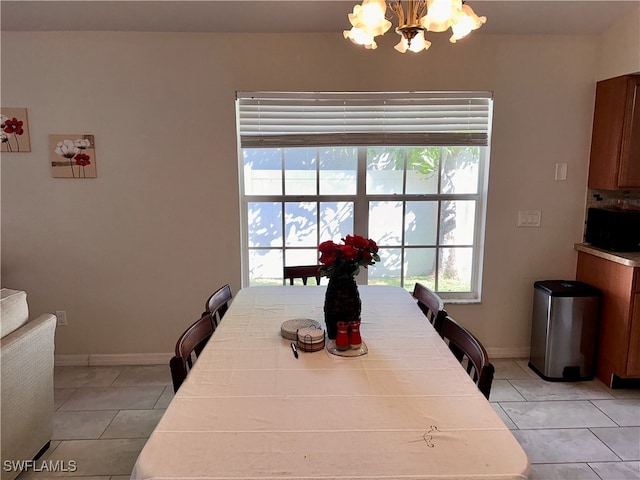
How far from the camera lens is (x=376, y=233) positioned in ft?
10.3

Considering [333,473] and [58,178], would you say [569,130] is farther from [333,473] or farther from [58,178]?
[58,178]

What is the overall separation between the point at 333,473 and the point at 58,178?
2.80m

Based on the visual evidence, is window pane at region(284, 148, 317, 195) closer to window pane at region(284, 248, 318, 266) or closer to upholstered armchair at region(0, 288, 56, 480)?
window pane at region(284, 248, 318, 266)

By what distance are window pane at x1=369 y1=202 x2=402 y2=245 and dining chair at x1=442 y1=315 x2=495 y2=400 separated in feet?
4.86

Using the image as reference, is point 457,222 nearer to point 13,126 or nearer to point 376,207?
point 376,207

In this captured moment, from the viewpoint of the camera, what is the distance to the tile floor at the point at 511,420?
205cm

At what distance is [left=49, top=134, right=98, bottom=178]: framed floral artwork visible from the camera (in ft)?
9.41

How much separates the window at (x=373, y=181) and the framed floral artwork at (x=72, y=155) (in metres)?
1.00

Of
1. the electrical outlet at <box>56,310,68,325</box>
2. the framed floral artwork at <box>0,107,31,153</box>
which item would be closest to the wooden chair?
the electrical outlet at <box>56,310,68,325</box>

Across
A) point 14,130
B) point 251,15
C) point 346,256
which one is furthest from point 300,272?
point 14,130

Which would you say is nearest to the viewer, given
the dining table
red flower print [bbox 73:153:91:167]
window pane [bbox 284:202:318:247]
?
the dining table

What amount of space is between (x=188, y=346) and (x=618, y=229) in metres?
2.68

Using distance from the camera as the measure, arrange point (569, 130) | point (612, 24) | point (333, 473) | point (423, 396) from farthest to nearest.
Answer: point (569, 130), point (612, 24), point (423, 396), point (333, 473)

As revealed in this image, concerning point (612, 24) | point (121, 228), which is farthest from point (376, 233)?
point (612, 24)
